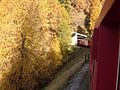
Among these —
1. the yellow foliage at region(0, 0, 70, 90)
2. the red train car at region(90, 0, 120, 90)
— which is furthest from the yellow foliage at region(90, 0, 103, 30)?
the red train car at region(90, 0, 120, 90)

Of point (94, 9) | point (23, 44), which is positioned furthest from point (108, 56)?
point (94, 9)

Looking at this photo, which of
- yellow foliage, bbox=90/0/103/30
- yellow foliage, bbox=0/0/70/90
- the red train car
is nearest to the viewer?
the red train car

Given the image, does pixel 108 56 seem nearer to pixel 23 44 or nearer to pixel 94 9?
pixel 23 44

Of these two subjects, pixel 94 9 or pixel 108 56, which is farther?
pixel 94 9

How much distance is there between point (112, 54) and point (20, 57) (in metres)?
17.7

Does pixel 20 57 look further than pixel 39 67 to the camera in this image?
No

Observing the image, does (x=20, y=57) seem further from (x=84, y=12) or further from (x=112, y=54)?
(x=84, y=12)

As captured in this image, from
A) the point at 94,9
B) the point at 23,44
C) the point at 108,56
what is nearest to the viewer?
the point at 108,56

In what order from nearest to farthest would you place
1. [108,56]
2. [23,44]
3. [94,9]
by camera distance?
[108,56] → [23,44] → [94,9]

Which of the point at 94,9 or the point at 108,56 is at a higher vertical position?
the point at 94,9

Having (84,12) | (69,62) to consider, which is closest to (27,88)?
(69,62)

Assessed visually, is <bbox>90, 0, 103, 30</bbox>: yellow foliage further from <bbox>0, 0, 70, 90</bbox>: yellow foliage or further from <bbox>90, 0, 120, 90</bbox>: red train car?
<bbox>90, 0, 120, 90</bbox>: red train car

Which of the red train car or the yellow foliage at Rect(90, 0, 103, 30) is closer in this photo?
the red train car

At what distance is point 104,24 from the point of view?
502 centimetres
